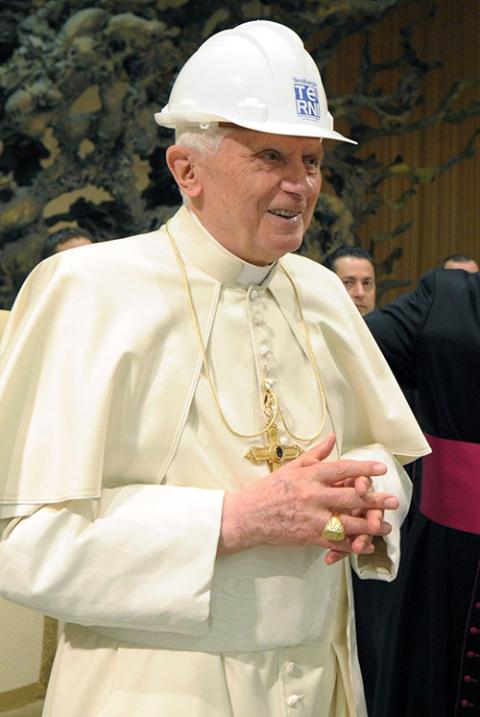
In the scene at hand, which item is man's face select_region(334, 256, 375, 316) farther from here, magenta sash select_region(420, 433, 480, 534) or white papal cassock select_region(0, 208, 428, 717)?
white papal cassock select_region(0, 208, 428, 717)

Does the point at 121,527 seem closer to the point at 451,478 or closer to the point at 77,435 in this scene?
the point at 77,435

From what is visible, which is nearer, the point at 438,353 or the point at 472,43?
the point at 438,353

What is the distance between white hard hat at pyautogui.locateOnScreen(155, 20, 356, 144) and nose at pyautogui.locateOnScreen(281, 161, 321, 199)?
0.07 m

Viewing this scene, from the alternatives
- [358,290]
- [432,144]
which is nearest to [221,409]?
[358,290]

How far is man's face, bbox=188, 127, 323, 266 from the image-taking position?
6.72ft

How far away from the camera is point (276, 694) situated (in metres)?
2.07

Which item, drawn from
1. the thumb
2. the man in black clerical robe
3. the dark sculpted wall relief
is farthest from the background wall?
the thumb

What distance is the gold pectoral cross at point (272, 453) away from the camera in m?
2.08

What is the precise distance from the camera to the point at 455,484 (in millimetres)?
2916

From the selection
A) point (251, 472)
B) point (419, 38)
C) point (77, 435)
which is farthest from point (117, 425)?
point (419, 38)

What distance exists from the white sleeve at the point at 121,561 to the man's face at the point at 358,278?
4271 mm

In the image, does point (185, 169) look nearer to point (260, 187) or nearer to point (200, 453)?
point (260, 187)

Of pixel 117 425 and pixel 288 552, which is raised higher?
pixel 117 425

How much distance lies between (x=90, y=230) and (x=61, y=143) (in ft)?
2.26
